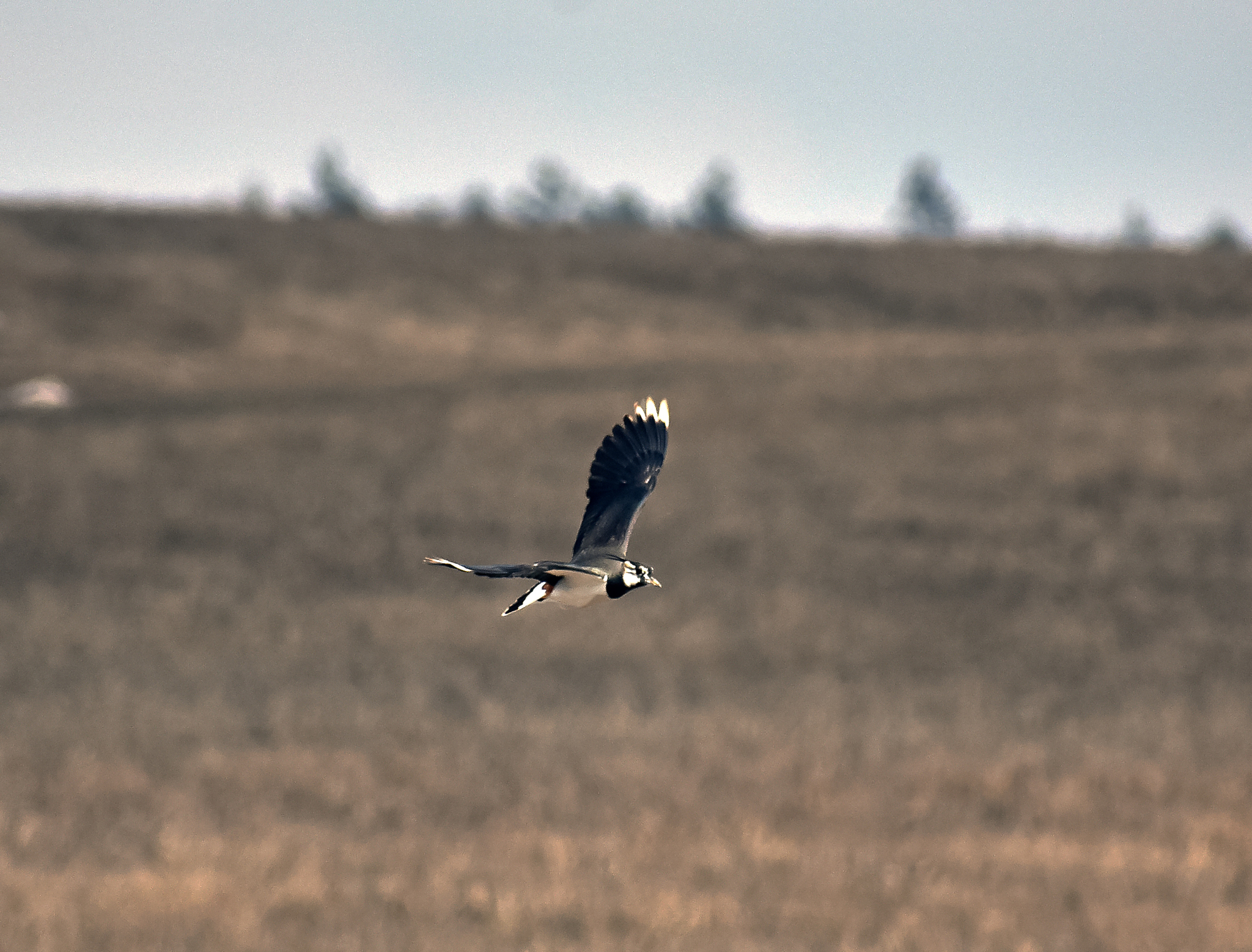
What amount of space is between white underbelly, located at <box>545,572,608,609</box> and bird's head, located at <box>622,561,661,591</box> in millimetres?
72

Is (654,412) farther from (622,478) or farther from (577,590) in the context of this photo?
(577,590)

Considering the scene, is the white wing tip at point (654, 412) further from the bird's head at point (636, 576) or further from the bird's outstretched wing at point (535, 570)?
the bird's outstretched wing at point (535, 570)

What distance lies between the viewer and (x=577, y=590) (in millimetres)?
2785

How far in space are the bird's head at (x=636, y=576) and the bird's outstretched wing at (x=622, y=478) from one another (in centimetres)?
6

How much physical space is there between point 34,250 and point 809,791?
8386 cm

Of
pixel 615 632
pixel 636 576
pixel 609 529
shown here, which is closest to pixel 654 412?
pixel 609 529

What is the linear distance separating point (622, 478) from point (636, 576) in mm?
522

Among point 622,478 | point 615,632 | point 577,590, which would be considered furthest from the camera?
point 615,632

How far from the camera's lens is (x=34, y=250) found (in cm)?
9350

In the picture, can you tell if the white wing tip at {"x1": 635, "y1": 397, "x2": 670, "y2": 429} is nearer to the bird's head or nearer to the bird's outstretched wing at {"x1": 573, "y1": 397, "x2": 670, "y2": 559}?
the bird's outstretched wing at {"x1": 573, "y1": 397, "x2": 670, "y2": 559}

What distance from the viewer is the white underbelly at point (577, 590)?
2770 millimetres

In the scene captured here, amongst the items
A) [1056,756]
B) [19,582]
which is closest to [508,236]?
[19,582]

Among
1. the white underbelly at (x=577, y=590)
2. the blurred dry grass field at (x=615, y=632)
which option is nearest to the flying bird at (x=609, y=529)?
the white underbelly at (x=577, y=590)

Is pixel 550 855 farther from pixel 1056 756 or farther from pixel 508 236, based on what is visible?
pixel 508 236
